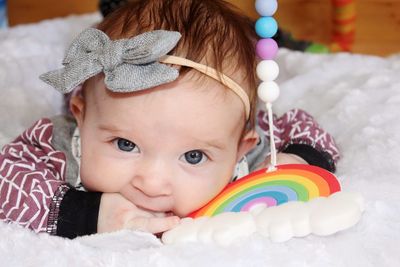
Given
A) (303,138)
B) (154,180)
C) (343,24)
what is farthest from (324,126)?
(343,24)

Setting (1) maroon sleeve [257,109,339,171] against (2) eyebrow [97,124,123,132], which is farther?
(1) maroon sleeve [257,109,339,171]

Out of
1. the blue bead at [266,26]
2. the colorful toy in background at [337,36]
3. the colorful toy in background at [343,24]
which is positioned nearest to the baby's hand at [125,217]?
the blue bead at [266,26]

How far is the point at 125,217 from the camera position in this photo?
0.86m

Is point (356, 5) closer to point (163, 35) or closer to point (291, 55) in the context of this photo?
point (291, 55)

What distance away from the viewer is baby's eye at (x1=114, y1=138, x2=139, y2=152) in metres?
0.87

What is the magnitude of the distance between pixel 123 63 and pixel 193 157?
152mm

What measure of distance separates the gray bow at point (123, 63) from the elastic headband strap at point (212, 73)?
26 millimetres

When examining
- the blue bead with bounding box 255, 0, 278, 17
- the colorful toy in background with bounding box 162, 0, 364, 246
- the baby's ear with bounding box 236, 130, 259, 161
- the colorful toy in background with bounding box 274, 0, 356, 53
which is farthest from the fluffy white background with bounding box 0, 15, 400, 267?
the colorful toy in background with bounding box 274, 0, 356, 53

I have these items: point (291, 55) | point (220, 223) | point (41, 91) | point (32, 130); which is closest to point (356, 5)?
point (291, 55)

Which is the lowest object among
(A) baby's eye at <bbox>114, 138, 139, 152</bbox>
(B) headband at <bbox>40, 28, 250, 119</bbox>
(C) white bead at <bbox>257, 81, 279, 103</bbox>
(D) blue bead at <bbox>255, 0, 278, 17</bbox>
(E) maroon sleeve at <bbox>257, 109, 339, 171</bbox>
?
(E) maroon sleeve at <bbox>257, 109, 339, 171</bbox>

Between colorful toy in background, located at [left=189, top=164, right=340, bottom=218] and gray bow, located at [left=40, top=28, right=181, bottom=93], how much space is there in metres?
0.18

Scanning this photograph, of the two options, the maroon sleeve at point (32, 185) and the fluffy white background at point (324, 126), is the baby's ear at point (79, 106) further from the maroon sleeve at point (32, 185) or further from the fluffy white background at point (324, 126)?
the fluffy white background at point (324, 126)

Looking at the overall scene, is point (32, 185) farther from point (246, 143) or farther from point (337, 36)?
point (337, 36)

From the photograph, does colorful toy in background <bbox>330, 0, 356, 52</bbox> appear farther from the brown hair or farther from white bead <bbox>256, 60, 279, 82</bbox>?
white bead <bbox>256, 60, 279, 82</bbox>
